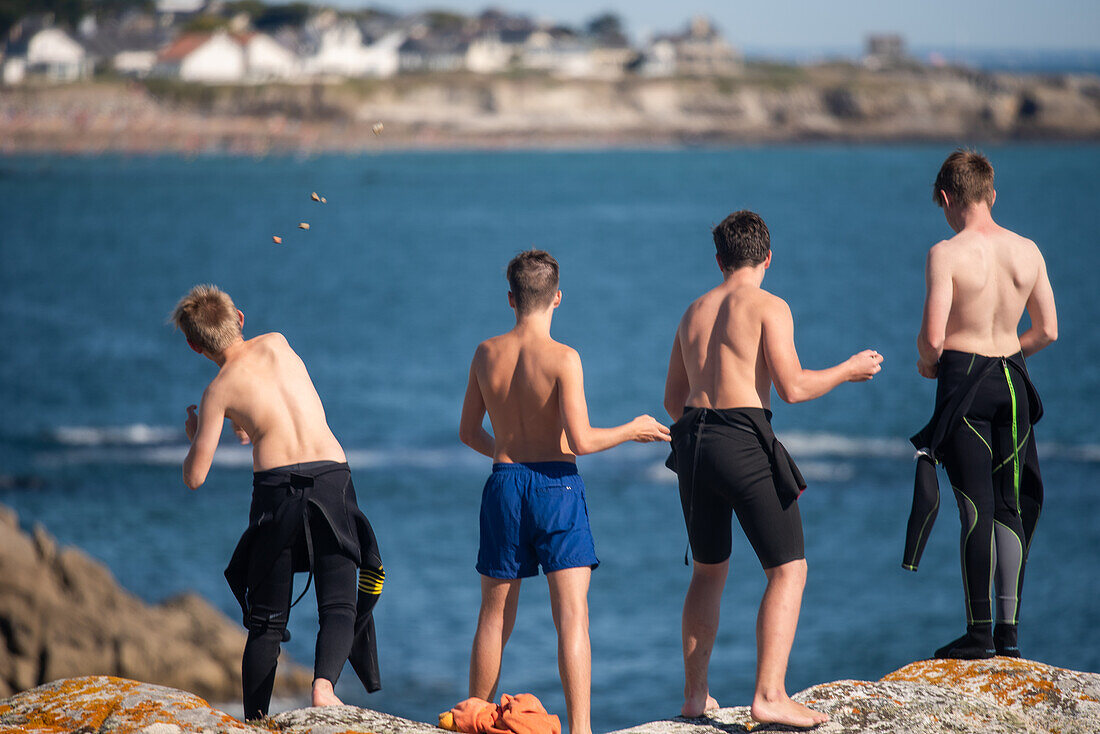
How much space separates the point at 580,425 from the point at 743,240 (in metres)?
1.15

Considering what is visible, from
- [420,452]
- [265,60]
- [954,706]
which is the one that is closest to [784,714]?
[954,706]

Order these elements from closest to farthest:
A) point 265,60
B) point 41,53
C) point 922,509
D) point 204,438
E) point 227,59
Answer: point 204,438 → point 922,509 → point 41,53 → point 227,59 → point 265,60

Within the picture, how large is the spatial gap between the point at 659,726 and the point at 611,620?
24103 mm

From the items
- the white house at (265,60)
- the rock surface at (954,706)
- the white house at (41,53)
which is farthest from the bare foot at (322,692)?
the white house at (265,60)

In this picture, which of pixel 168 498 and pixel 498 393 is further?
pixel 168 498

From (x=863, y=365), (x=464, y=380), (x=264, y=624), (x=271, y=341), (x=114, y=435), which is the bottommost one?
(x=264, y=624)

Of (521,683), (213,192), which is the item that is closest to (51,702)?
(521,683)

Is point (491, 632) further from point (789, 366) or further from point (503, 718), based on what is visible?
point (789, 366)

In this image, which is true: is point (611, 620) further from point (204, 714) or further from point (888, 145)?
point (888, 145)

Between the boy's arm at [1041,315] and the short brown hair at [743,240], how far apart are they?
5.41ft

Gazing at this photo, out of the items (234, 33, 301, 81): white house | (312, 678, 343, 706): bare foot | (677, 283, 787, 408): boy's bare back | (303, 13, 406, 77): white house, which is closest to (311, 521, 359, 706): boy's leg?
(312, 678, 343, 706): bare foot

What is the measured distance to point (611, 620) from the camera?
2895cm

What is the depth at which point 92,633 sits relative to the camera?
17516 millimetres

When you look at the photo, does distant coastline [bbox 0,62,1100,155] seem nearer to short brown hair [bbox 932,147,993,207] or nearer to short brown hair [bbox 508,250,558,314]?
short brown hair [bbox 508,250,558,314]
